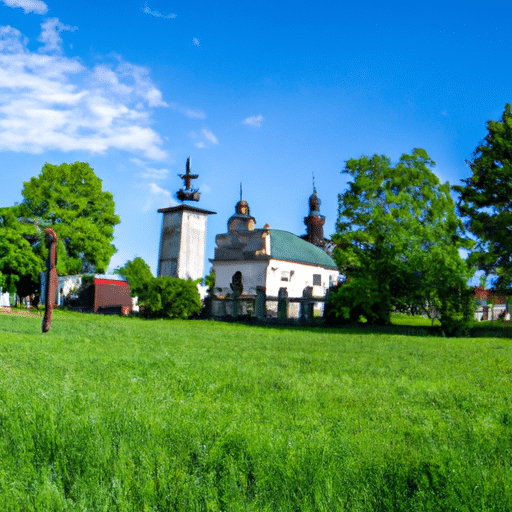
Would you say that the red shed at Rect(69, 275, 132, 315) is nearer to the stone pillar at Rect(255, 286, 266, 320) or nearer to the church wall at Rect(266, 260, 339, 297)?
the church wall at Rect(266, 260, 339, 297)

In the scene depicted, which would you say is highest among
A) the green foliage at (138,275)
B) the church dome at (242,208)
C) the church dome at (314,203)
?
the church dome at (314,203)

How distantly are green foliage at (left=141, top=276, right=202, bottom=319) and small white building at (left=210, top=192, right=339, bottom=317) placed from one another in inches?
314

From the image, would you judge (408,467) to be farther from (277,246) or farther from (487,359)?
(277,246)

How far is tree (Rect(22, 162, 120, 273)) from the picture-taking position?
43.5 meters

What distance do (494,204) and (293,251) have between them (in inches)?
740

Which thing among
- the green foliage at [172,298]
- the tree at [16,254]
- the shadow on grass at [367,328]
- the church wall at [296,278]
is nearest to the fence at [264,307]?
the shadow on grass at [367,328]

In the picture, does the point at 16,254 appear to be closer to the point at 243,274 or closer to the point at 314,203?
the point at 243,274

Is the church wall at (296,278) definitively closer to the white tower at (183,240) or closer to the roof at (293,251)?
the roof at (293,251)

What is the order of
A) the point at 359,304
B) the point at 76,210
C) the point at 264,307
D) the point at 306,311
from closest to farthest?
the point at 359,304 → the point at 306,311 → the point at 264,307 → the point at 76,210

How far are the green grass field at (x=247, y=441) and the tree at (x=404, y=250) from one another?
17.0 meters

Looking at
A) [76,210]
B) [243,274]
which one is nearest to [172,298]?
[243,274]

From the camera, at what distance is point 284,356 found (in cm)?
1059

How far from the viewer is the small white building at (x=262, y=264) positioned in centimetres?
4047

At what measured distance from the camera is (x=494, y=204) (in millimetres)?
27406
